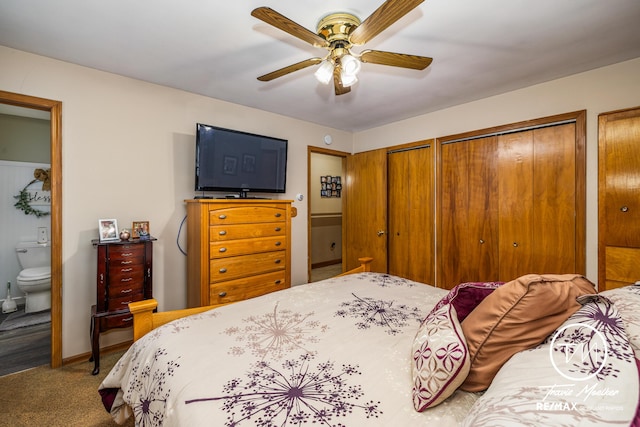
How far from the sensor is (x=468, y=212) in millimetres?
3262

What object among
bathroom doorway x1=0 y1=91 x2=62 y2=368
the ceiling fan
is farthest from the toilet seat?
the ceiling fan

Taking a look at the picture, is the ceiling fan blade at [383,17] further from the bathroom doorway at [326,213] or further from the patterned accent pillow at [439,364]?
the bathroom doorway at [326,213]

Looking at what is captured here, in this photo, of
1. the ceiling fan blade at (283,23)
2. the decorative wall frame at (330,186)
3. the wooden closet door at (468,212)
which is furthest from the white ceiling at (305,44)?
the decorative wall frame at (330,186)

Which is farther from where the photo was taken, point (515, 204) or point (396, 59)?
point (515, 204)

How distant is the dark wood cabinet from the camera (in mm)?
2264

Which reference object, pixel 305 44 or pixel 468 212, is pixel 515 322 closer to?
pixel 305 44

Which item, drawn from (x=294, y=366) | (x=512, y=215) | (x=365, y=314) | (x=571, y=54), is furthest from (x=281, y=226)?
(x=571, y=54)

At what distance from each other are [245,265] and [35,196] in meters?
3.32

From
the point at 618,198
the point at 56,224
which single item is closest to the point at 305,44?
the point at 56,224

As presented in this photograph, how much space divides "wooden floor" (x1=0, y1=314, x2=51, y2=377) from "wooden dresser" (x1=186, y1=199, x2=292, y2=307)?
49.5 inches

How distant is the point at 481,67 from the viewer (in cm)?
244

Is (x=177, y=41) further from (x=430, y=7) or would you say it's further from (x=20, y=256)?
(x=20, y=256)

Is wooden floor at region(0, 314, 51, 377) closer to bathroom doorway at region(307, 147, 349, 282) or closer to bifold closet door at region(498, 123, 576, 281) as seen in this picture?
bathroom doorway at region(307, 147, 349, 282)

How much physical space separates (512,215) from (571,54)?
58.1 inches
